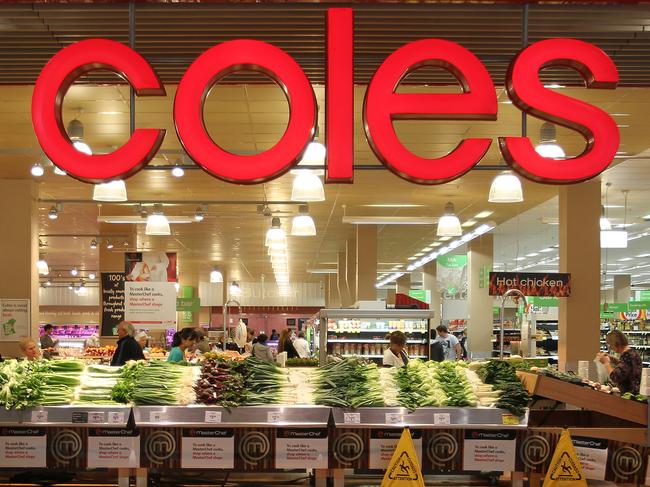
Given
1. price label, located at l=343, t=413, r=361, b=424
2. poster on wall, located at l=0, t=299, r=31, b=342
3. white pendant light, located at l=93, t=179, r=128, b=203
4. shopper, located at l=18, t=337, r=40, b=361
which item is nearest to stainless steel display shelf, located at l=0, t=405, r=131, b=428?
price label, located at l=343, t=413, r=361, b=424

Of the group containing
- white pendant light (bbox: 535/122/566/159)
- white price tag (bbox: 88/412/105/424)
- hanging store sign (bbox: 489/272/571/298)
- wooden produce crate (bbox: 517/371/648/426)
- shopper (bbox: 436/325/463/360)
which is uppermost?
white pendant light (bbox: 535/122/566/159)

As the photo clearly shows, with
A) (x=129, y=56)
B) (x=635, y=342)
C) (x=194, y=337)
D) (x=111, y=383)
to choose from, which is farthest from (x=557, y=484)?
(x=635, y=342)

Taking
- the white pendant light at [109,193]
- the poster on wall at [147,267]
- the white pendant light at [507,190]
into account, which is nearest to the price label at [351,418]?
the white pendant light at [507,190]

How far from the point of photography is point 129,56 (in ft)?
17.2

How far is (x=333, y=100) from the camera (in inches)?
210

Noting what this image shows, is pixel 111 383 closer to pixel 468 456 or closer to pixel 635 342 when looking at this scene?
pixel 468 456

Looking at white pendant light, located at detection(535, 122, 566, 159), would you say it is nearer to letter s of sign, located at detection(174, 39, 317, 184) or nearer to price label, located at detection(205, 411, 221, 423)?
letter s of sign, located at detection(174, 39, 317, 184)

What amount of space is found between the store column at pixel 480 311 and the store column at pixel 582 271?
330 inches

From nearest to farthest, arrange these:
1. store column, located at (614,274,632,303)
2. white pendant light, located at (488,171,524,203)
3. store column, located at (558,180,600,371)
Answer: white pendant light, located at (488,171,524,203), store column, located at (558,180,600,371), store column, located at (614,274,632,303)

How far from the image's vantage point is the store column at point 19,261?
13789 mm

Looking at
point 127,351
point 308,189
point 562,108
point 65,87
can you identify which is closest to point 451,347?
point 127,351

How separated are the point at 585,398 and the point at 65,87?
376cm

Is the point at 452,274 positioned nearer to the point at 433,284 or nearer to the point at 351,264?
the point at 351,264

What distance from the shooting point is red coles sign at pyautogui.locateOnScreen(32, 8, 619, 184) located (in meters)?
5.20
